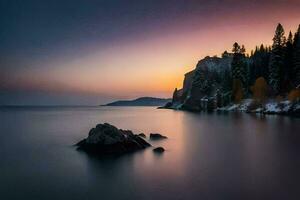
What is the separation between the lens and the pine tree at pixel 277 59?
94875 mm

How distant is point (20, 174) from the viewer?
2492 centimetres

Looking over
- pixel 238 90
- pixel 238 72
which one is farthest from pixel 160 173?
pixel 238 72

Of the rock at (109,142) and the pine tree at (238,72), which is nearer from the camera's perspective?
the rock at (109,142)

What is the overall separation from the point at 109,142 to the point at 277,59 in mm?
80197

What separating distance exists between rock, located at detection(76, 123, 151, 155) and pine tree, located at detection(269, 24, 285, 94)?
7351cm

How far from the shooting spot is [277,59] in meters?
96.8

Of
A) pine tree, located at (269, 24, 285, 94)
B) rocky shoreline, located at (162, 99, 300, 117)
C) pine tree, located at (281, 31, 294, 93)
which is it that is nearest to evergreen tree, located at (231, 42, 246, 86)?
rocky shoreline, located at (162, 99, 300, 117)

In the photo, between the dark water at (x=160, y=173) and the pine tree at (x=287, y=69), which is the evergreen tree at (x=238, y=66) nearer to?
the pine tree at (x=287, y=69)

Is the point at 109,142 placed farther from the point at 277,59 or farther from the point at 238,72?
the point at 238,72

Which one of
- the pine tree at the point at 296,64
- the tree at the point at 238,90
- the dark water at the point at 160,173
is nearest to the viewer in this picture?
the dark water at the point at 160,173

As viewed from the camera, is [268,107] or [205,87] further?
[205,87]

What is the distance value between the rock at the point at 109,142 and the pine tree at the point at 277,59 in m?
73.5

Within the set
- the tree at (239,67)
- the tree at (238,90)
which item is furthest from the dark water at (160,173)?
Answer: the tree at (239,67)

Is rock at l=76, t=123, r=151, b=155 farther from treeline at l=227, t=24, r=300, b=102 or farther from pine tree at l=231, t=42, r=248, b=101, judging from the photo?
pine tree at l=231, t=42, r=248, b=101
